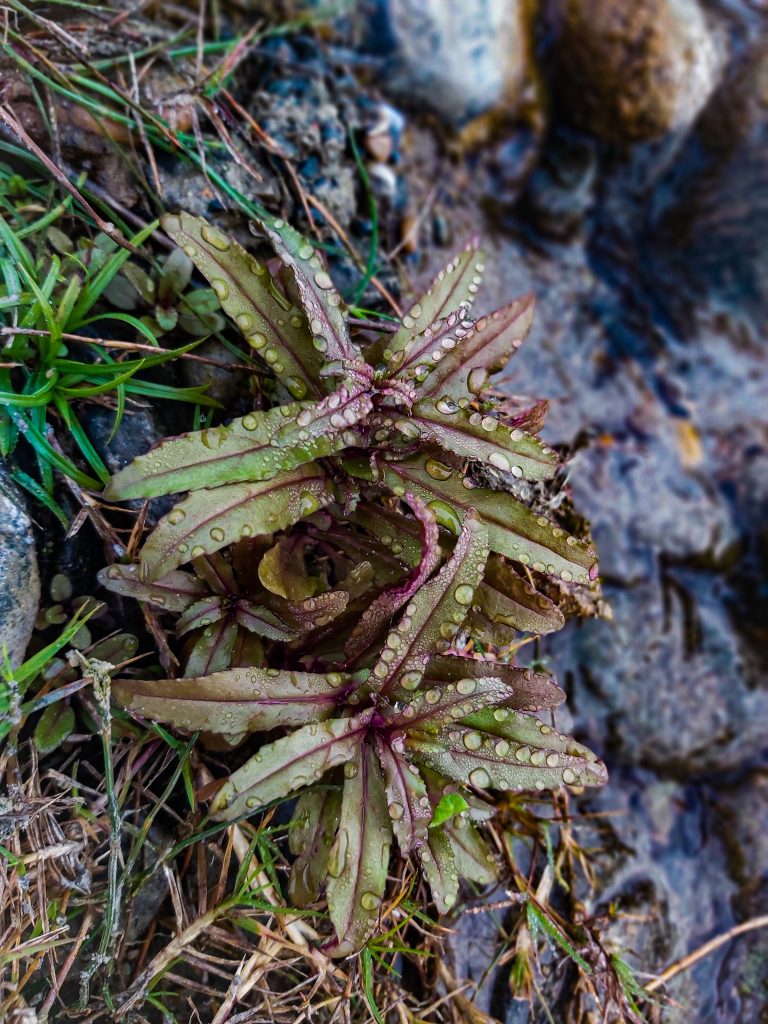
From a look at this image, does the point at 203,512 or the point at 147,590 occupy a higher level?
the point at 203,512

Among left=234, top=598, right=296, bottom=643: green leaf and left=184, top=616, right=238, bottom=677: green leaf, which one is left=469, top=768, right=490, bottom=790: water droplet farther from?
left=184, top=616, right=238, bottom=677: green leaf

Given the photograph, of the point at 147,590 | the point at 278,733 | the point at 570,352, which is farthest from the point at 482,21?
the point at 278,733

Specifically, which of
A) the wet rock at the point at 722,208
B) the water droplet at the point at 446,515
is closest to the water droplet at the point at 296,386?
the water droplet at the point at 446,515

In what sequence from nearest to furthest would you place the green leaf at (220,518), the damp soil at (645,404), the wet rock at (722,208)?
the green leaf at (220,518) → the damp soil at (645,404) → the wet rock at (722,208)

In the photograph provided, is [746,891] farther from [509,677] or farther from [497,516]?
[497,516]

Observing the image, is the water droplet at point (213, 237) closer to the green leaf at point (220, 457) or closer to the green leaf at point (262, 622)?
the green leaf at point (220, 457)

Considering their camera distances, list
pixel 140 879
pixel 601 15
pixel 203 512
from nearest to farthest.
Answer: pixel 203 512, pixel 140 879, pixel 601 15

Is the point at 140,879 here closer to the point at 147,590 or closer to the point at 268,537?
the point at 147,590
